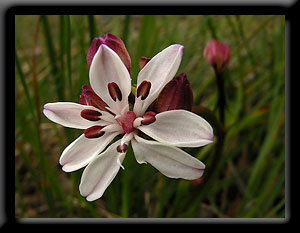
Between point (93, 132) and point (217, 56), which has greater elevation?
point (217, 56)

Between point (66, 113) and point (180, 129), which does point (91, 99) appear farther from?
point (180, 129)

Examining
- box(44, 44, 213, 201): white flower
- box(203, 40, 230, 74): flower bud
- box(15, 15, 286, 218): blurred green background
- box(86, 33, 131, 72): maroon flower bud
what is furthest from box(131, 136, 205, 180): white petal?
box(203, 40, 230, 74): flower bud

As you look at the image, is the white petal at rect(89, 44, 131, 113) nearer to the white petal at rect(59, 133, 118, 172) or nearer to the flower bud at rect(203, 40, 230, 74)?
the white petal at rect(59, 133, 118, 172)
